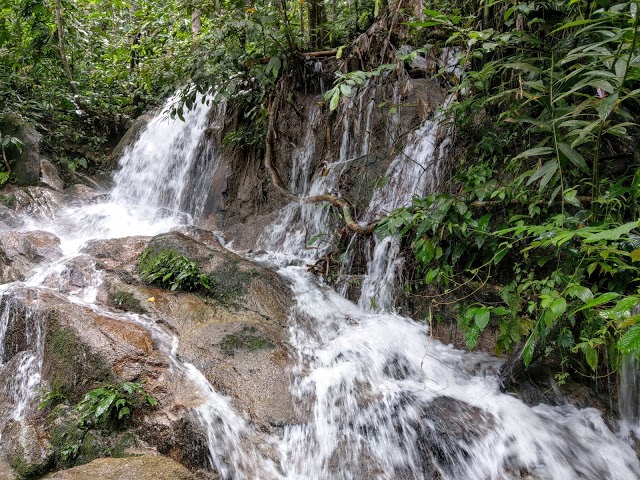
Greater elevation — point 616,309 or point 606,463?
point 616,309

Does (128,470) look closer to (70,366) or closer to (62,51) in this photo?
(70,366)

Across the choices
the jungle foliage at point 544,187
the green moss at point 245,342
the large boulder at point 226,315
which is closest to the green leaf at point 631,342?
the jungle foliage at point 544,187

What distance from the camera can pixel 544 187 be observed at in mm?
2861

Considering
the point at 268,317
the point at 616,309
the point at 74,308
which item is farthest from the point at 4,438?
the point at 616,309

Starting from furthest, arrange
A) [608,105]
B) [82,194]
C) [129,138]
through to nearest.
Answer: [129,138] → [82,194] → [608,105]

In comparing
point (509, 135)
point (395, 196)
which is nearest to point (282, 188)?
point (395, 196)

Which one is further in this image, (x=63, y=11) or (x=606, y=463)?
(x=63, y=11)

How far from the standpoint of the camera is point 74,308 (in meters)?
3.77

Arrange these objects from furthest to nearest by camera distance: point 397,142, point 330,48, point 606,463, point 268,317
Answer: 1. point 330,48
2. point 397,142
3. point 268,317
4. point 606,463

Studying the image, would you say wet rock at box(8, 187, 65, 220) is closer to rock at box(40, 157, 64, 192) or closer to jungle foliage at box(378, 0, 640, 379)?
rock at box(40, 157, 64, 192)

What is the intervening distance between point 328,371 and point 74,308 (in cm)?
213

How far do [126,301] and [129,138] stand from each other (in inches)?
225

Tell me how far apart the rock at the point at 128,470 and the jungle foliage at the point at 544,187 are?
6.22 feet

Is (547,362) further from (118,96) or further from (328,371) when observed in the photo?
(118,96)
